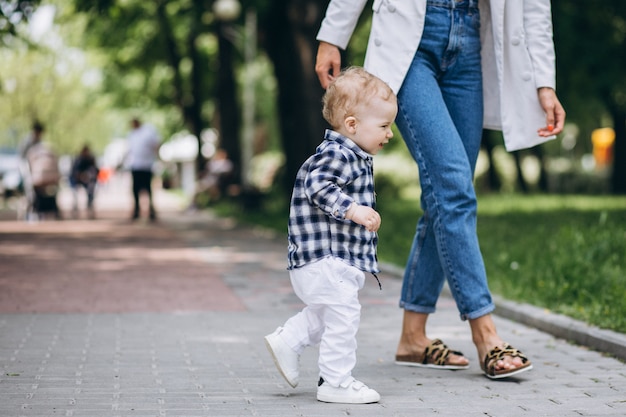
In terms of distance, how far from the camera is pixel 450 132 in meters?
4.74

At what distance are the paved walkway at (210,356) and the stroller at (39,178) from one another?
10.0 metres

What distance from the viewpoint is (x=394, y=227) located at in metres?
15.0

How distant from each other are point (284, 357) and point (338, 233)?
1.82 feet

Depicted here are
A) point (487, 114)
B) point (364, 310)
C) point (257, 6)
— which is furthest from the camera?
point (257, 6)

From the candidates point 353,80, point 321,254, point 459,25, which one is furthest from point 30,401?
point 459,25

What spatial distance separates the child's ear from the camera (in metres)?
4.23

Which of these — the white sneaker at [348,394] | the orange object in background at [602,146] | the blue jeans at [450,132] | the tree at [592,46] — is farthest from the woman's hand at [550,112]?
the orange object in background at [602,146]

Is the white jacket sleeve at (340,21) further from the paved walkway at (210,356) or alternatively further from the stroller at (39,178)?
the stroller at (39,178)

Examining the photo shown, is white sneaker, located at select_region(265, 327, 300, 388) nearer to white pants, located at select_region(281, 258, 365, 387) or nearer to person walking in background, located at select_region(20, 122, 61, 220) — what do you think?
white pants, located at select_region(281, 258, 365, 387)

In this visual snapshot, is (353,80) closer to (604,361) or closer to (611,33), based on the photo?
(604,361)

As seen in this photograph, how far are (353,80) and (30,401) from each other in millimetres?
1797

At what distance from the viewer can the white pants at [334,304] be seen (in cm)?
416

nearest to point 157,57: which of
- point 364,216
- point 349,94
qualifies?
point 349,94

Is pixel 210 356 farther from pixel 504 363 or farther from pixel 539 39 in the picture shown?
pixel 539 39
